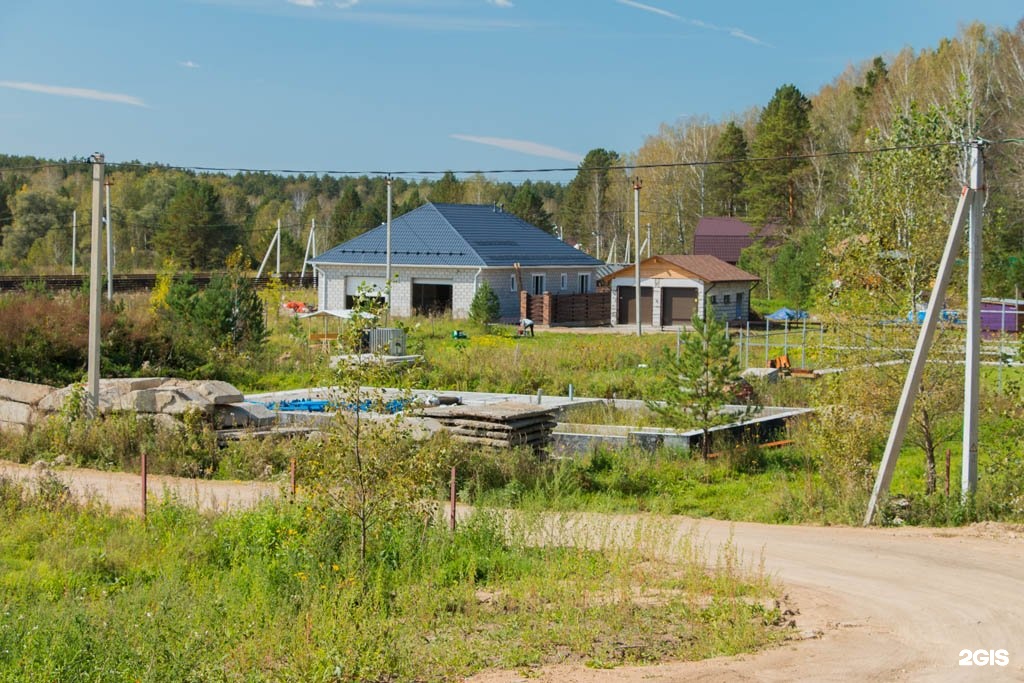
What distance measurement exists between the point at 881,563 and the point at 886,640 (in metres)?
3.14

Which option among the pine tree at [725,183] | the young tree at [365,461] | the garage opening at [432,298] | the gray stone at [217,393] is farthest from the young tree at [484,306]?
the pine tree at [725,183]

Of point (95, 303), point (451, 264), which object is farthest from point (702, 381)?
point (451, 264)

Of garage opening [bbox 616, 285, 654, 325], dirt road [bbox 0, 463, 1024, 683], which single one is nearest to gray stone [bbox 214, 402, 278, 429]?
dirt road [bbox 0, 463, 1024, 683]

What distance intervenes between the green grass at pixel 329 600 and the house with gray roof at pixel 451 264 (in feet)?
126

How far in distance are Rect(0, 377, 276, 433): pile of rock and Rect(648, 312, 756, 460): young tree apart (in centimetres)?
754

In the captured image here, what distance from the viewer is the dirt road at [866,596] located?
9305 millimetres

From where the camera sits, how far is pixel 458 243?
2105 inches

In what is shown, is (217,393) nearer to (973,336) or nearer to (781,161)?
(973,336)

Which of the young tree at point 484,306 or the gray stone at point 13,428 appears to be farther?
the young tree at point 484,306

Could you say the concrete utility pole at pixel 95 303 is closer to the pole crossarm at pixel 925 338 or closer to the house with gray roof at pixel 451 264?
the pole crossarm at pixel 925 338

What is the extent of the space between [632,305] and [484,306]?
8.14 metres

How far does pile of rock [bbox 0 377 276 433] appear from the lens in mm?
20297

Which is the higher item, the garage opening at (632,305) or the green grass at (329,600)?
the garage opening at (632,305)

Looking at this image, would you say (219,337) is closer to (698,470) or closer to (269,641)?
(698,470)
